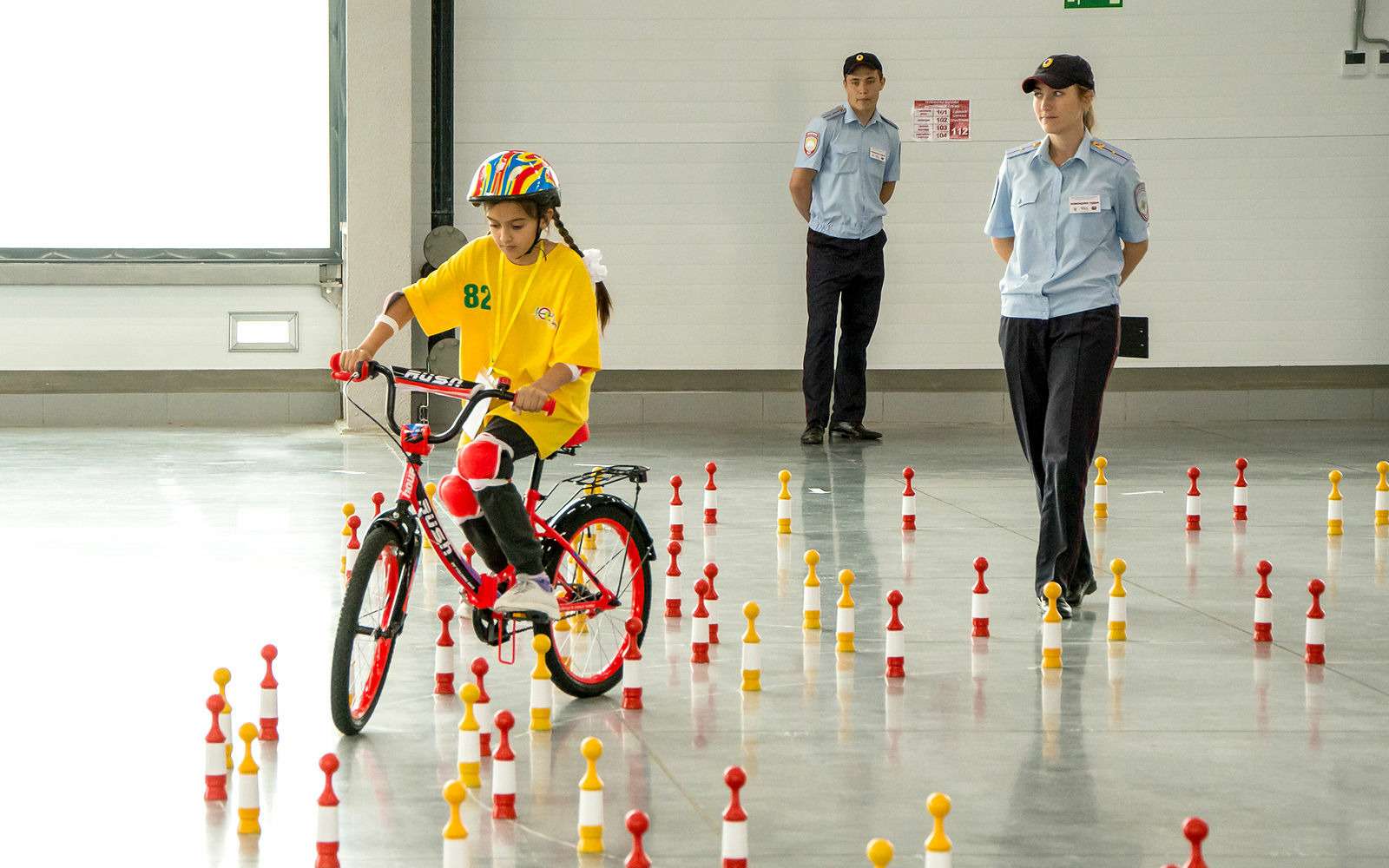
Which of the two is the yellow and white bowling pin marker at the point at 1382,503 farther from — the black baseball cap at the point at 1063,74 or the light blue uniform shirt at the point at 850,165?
the light blue uniform shirt at the point at 850,165

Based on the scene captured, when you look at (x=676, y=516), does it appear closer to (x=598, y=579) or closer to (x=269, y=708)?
(x=598, y=579)

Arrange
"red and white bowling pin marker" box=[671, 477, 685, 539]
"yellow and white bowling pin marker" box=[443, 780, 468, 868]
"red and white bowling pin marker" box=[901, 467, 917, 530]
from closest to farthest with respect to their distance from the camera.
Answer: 1. "yellow and white bowling pin marker" box=[443, 780, 468, 868]
2. "red and white bowling pin marker" box=[671, 477, 685, 539]
3. "red and white bowling pin marker" box=[901, 467, 917, 530]

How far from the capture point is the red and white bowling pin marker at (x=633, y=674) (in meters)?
5.49

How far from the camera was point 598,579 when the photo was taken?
5.85m

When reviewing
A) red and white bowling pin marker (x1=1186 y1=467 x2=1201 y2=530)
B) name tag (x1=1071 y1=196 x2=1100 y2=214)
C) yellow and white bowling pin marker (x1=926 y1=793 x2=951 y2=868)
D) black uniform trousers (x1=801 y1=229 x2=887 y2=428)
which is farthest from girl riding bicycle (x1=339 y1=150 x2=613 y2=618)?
black uniform trousers (x1=801 y1=229 x2=887 y2=428)

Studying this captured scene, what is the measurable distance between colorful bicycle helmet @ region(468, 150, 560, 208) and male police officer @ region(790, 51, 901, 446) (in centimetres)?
772

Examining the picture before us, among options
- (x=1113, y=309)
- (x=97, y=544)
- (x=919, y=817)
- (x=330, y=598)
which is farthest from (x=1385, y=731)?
(x=97, y=544)

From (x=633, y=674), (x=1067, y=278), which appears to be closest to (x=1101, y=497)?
(x=1067, y=278)

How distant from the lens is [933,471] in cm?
1159

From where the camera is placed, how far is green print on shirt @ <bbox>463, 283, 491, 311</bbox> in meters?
5.69

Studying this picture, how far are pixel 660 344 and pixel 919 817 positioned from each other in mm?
10509

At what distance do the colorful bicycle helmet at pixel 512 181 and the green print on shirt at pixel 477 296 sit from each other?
12.1 inches

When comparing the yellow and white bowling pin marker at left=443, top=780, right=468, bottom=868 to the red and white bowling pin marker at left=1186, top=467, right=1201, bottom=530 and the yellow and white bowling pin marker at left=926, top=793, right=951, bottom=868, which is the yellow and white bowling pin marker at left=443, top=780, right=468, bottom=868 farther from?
the red and white bowling pin marker at left=1186, top=467, right=1201, bottom=530

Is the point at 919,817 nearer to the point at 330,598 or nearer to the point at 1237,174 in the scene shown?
the point at 330,598
